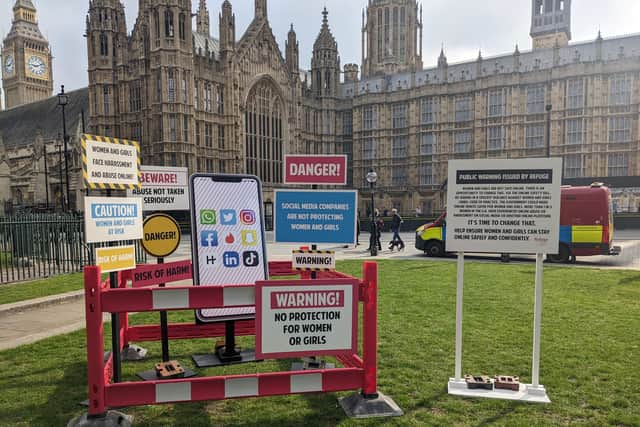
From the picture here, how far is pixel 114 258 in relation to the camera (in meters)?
4.68

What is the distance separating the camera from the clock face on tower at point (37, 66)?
3984 inches

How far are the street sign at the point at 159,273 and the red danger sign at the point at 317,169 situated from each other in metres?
2.04

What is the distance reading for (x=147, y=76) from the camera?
40.0 m

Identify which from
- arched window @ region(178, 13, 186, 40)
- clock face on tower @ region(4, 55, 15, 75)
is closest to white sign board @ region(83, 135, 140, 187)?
arched window @ region(178, 13, 186, 40)

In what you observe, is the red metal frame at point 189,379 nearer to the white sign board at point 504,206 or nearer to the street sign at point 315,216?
the street sign at point 315,216

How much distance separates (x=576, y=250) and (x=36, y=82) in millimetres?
119332

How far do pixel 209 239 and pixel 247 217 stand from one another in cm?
59

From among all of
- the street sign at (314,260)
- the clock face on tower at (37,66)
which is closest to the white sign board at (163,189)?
the street sign at (314,260)

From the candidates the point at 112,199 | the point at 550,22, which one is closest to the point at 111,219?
the point at 112,199

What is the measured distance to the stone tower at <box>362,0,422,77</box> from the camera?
233 feet

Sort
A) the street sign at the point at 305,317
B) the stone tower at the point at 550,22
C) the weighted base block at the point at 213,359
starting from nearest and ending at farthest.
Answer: the street sign at the point at 305,317, the weighted base block at the point at 213,359, the stone tower at the point at 550,22

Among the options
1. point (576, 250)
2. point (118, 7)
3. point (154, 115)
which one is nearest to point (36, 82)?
point (118, 7)

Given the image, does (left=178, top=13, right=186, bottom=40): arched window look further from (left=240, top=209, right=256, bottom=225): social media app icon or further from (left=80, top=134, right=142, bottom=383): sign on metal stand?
(left=240, top=209, right=256, bottom=225): social media app icon

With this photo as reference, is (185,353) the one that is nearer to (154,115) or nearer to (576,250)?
(576,250)
